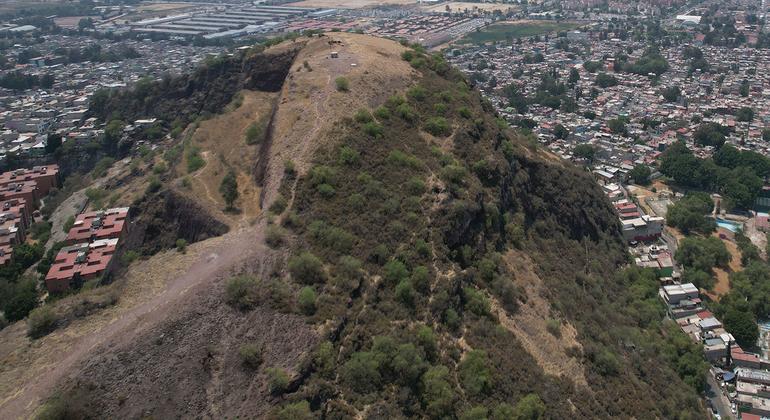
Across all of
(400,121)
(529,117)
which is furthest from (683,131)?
(400,121)

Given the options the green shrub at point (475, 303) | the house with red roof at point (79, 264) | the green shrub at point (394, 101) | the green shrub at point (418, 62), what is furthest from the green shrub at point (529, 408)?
the green shrub at point (418, 62)

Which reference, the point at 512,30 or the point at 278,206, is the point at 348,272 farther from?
the point at 512,30

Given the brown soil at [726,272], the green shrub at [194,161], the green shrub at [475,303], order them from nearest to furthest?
the green shrub at [475,303], the green shrub at [194,161], the brown soil at [726,272]

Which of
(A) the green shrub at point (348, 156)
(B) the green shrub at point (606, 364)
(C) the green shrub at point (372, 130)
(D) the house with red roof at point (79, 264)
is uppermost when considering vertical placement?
(C) the green shrub at point (372, 130)

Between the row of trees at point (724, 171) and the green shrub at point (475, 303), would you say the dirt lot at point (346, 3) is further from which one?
the green shrub at point (475, 303)

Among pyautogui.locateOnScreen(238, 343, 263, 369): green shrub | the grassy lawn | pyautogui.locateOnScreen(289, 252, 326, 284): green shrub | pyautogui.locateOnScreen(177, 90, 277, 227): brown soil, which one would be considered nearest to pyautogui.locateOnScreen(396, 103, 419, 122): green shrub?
pyautogui.locateOnScreen(177, 90, 277, 227): brown soil

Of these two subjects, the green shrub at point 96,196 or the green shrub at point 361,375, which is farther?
the green shrub at point 96,196
